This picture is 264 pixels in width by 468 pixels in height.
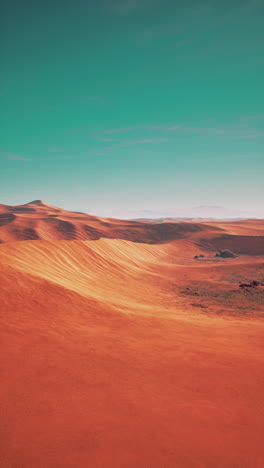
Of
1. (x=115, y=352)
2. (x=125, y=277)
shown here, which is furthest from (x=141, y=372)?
(x=125, y=277)

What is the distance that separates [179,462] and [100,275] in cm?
1474

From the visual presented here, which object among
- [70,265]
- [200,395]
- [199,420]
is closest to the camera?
[199,420]

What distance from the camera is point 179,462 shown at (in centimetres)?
257

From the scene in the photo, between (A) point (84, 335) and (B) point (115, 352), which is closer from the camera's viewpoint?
(B) point (115, 352)

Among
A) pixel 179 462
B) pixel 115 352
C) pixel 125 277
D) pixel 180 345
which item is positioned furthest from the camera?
pixel 125 277

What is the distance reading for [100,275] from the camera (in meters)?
17.0

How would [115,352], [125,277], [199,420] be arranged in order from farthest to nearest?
[125,277] → [115,352] → [199,420]

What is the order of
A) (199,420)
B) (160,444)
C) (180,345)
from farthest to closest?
1. (180,345)
2. (199,420)
3. (160,444)

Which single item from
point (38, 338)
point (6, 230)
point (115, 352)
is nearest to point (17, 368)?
point (38, 338)

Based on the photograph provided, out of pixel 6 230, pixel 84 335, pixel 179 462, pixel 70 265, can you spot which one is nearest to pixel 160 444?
pixel 179 462

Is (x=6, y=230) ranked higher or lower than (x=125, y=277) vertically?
higher

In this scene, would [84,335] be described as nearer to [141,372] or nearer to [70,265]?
[141,372]

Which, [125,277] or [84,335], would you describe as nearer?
[84,335]

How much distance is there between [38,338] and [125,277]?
42.1 ft
